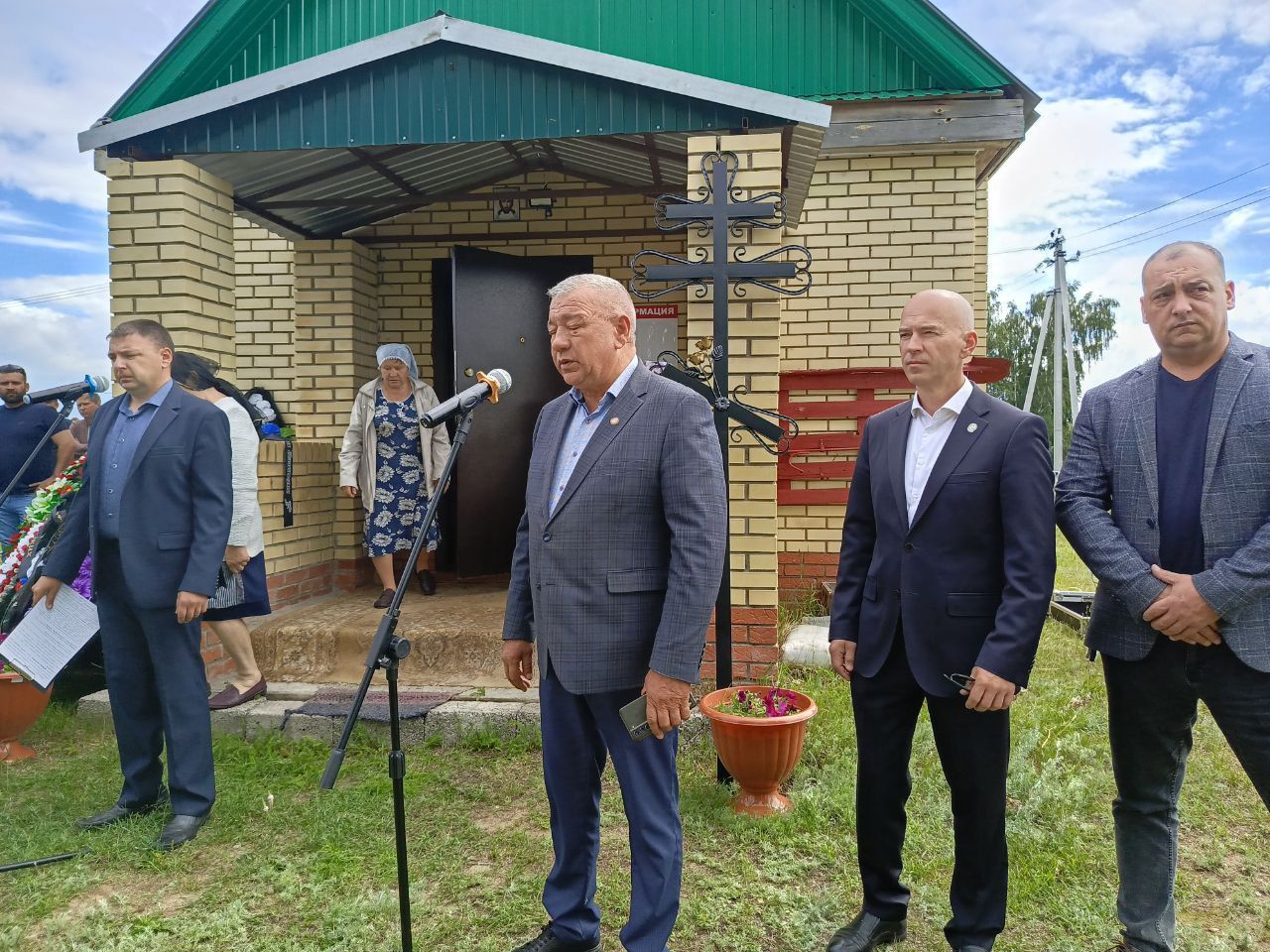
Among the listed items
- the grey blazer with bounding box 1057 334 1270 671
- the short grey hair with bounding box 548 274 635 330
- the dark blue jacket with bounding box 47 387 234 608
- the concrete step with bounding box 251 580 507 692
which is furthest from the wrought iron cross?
the dark blue jacket with bounding box 47 387 234 608

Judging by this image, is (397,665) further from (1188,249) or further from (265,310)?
(265,310)

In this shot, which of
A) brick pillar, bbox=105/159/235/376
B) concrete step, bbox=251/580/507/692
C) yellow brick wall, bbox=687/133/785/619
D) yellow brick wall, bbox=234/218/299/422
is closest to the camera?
yellow brick wall, bbox=687/133/785/619

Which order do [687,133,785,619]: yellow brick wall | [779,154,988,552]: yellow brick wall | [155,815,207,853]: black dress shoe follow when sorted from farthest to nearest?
[779,154,988,552]: yellow brick wall → [687,133,785,619]: yellow brick wall → [155,815,207,853]: black dress shoe

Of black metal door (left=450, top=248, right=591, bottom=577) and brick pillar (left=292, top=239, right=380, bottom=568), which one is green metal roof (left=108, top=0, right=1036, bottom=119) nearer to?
brick pillar (left=292, top=239, right=380, bottom=568)

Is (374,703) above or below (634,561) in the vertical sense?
below

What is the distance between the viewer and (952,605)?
2268 millimetres

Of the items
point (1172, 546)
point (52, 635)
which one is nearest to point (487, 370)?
point (52, 635)

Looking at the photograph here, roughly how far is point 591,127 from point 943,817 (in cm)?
345

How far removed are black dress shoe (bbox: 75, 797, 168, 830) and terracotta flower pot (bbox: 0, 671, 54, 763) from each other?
3.45 ft

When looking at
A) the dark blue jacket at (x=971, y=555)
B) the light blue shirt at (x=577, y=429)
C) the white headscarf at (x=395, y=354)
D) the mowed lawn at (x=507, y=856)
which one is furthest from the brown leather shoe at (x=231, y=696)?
the dark blue jacket at (x=971, y=555)

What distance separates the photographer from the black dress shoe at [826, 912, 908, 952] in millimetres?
2465

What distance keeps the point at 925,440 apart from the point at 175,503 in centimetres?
270

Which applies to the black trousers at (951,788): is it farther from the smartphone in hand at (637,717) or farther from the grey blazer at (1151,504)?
the smartphone in hand at (637,717)

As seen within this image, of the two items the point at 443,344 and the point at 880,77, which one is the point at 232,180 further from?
the point at 880,77
